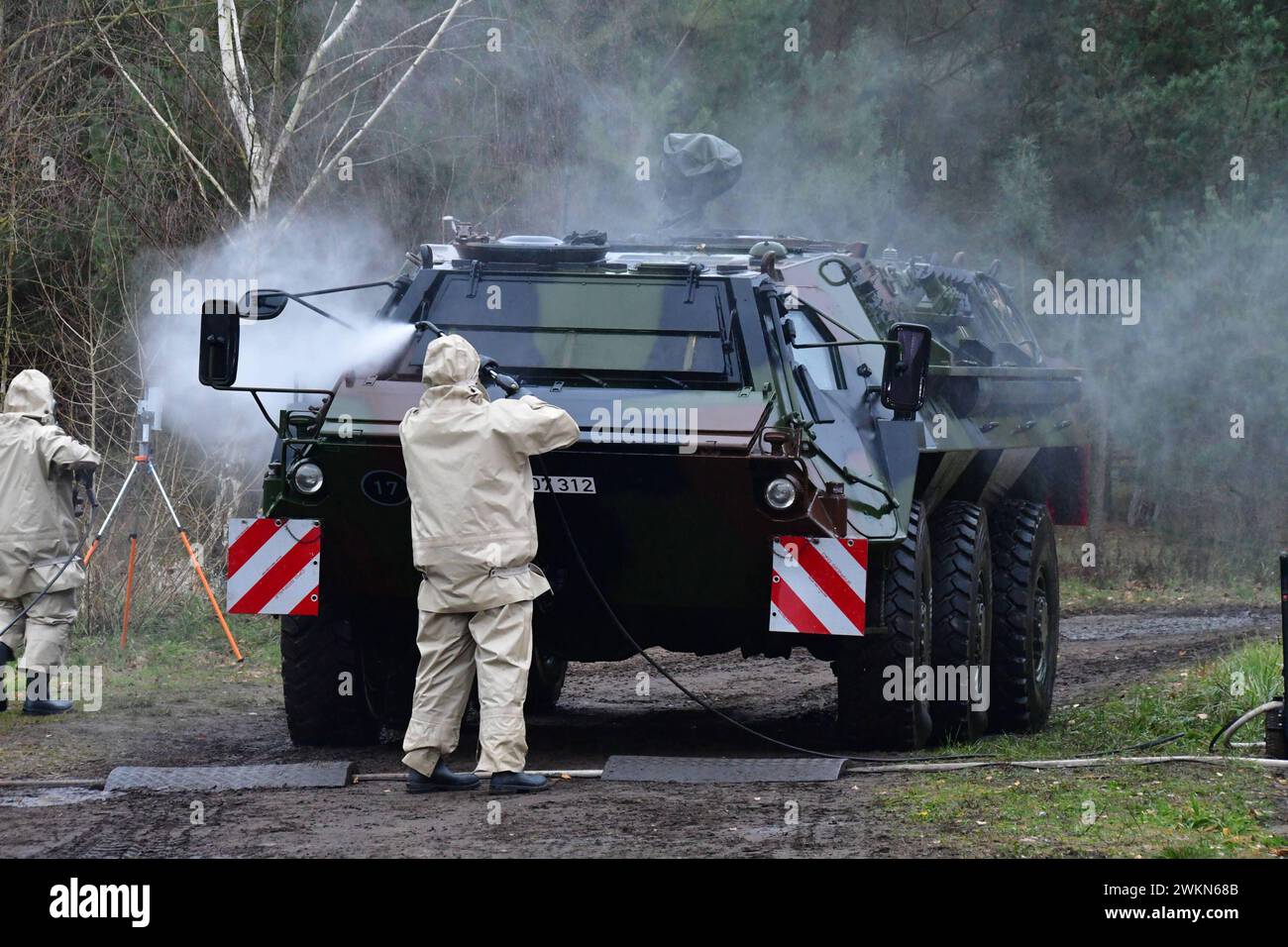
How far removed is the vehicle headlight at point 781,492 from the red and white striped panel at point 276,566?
1.78m

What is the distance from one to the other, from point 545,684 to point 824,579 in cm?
326

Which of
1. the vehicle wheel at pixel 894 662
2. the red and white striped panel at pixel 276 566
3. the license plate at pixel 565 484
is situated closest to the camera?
the license plate at pixel 565 484

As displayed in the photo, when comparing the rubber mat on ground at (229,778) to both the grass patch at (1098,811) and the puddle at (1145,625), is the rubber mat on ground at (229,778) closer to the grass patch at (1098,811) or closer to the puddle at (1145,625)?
the grass patch at (1098,811)

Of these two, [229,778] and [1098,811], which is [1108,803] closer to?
[1098,811]

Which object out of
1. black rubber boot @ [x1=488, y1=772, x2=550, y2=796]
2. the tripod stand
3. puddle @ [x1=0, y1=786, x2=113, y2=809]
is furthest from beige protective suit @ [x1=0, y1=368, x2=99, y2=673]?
black rubber boot @ [x1=488, y1=772, x2=550, y2=796]

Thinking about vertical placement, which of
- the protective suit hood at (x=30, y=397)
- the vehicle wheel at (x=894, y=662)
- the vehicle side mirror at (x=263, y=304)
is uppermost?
the vehicle side mirror at (x=263, y=304)

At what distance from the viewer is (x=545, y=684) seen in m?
10.5

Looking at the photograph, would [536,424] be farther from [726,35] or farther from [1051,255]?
[1051,255]

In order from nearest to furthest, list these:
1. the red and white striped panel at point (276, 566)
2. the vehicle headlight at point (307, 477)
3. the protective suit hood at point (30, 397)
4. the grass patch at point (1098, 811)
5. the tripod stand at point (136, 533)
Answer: the grass patch at point (1098, 811) → the vehicle headlight at point (307, 477) → the red and white striped panel at point (276, 566) → the protective suit hood at point (30, 397) → the tripod stand at point (136, 533)

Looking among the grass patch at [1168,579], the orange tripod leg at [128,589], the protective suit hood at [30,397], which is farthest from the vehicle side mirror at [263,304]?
the grass patch at [1168,579]

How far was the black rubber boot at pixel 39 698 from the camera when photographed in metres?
9.89

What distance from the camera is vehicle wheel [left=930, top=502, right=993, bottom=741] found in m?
8.64

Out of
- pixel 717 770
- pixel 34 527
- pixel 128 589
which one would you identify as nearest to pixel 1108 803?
pixel 717 770
